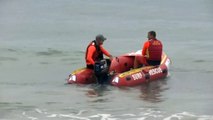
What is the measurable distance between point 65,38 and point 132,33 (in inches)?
110

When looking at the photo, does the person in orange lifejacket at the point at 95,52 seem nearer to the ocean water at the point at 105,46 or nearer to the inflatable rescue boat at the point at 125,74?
the inflatable rescue boat at the point at 125,74

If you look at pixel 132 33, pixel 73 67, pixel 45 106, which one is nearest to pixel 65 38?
pixel 132 33

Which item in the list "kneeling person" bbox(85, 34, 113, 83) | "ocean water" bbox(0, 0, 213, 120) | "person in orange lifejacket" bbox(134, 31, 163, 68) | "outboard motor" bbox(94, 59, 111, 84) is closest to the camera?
"ocean water" bbox(0, 0, 213, 120)

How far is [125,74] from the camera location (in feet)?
56.2

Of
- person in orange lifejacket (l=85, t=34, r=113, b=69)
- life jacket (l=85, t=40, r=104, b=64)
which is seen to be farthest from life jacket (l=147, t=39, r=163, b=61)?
life jacket (l=85, t=40, r=104, b=64)

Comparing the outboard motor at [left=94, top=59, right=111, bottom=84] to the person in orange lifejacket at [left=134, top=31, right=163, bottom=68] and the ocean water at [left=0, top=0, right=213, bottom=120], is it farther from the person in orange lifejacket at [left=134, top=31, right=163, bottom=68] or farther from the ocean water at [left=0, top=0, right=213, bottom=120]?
the person in orange lifejacket at [left=134, top=31, right=163, bottom=68]

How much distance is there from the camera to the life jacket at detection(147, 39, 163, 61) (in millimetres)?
17578

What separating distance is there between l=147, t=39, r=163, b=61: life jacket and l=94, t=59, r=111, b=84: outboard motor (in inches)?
44.1

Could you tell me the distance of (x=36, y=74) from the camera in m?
19.5

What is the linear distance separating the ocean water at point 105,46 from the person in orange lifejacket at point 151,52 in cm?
62

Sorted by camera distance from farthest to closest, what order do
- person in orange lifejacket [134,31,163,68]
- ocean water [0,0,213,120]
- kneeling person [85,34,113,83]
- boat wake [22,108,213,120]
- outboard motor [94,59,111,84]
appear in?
person in orange lifejacket [134,31,163,68]
kneeling person [85,34,113,83]
outboard motor [94,59,111,84]
ocean water [0,0,213,120]
boat wake [22,108,213,120]

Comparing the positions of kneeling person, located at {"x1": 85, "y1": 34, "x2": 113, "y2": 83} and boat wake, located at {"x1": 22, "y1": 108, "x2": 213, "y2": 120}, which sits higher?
kneeling person, located at {"x1": 85, "y1": 34, "x2": 113, "y2": 83}

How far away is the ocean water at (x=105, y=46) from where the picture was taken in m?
14.8

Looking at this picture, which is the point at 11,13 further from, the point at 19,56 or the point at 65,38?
the point at 19,56
